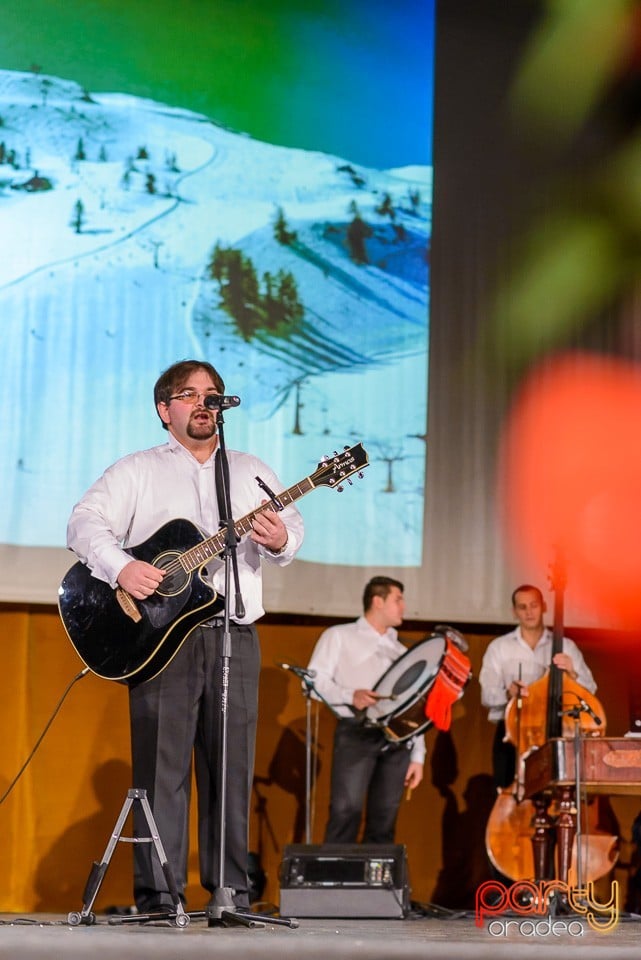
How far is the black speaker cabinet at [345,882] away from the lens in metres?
5.07

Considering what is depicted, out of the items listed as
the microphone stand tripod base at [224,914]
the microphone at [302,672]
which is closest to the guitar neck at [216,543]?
the microphone stand tripod base at [224,914]

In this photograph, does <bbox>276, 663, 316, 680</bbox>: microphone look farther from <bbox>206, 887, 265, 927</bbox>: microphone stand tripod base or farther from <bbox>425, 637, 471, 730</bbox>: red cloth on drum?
<bbox>206, 887, 265, 927</bbox>: microphone stand tripod base

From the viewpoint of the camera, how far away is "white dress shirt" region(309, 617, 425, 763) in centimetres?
675

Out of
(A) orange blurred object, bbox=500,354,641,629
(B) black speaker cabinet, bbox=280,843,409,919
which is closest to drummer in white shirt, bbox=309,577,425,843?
(A) orange blurred object, bbox=500,354,641,629

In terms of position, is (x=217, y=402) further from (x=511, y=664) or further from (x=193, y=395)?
(x=511, y=664)

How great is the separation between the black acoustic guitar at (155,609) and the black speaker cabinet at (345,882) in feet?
4.52

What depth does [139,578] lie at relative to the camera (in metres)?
4.08

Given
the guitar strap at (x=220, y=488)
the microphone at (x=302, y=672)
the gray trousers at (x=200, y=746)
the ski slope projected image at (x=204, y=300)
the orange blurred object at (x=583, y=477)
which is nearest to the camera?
the guitar strap at (x=220, y=488)

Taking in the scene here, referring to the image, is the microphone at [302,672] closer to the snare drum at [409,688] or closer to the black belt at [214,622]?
the snare drum at [409,688]

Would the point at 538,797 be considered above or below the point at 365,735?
below

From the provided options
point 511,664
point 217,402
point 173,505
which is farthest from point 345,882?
point 511,664

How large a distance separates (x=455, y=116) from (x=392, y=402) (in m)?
1.81

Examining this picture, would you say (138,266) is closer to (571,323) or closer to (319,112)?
(319,112)

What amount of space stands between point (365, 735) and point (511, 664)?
96cm
